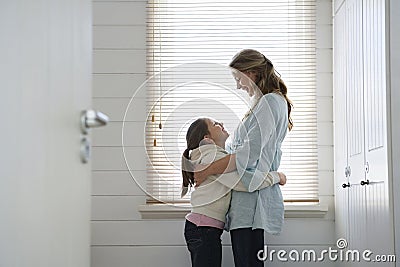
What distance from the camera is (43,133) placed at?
133 centimetres

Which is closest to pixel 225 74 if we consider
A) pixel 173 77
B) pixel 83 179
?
pixel 173 77

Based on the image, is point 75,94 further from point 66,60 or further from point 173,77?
point 173,77

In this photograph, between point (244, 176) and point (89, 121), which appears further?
point (244, 176)

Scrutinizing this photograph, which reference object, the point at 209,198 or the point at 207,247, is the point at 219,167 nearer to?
the point at 209,198

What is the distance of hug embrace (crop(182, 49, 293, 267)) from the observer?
301 centimetres

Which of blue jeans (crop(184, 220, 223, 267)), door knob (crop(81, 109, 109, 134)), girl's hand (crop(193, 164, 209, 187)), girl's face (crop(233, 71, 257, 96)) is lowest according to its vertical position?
blue jeans (crop(184, 220, 223, 267))

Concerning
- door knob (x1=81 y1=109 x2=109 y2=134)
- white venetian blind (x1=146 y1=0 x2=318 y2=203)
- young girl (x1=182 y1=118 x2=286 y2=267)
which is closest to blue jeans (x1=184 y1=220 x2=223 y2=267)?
young girl (x1=182 y1=118 x2=286 y2=267)

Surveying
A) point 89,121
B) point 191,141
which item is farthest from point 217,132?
point 89,121

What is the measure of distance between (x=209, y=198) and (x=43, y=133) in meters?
1.84

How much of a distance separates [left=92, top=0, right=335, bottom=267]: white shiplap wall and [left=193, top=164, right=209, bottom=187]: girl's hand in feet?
1.77

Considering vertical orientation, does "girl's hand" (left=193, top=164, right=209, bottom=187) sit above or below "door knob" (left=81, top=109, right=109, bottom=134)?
below

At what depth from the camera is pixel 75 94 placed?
1497mm

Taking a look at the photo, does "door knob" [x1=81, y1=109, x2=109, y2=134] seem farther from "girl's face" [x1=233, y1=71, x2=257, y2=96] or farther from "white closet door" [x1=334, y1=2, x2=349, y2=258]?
"white closet door" [x1=334, y1=2, x2=349, y2=258]

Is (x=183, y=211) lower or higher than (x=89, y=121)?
lower
